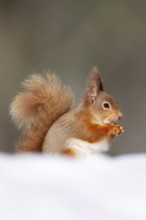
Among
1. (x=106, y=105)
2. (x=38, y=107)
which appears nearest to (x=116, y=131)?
(x=106, y=105)

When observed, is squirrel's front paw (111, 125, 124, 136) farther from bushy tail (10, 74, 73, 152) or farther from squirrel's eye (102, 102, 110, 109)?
bushy tail (10, 74, 73, 152)

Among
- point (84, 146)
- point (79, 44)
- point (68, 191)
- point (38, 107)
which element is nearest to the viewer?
point (68, 191)

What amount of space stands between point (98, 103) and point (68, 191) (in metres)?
0.74

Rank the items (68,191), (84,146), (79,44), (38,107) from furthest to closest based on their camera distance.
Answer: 1. (79,44)
2. (38,107)
3. (84,146)
4. (68,191)

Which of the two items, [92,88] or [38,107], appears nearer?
[92,88]

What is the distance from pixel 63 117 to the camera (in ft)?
4.65

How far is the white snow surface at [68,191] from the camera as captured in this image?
592 mm

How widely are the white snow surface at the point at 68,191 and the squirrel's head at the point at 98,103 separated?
0.55 metres

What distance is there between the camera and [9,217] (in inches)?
22.8

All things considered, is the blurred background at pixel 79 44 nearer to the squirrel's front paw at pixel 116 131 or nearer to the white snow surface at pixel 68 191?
the squirrel's front paw at pixel 116 131

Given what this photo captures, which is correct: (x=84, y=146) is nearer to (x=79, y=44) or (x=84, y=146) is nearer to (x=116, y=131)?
(x=116, y=131)

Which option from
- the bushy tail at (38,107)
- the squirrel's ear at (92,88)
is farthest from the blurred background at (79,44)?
the squirrel's ear at (92,88)

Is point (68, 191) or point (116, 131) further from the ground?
point (116, 131)

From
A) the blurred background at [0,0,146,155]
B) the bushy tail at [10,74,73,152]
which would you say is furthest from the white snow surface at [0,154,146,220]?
the blurred background at [0,0,146,155]
